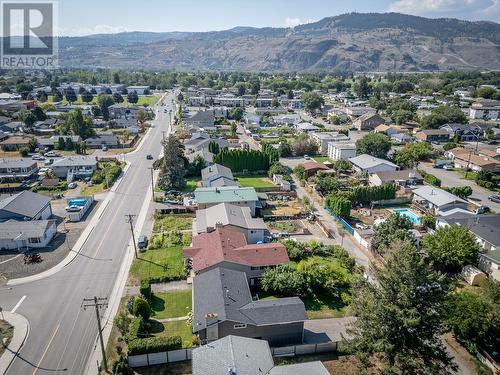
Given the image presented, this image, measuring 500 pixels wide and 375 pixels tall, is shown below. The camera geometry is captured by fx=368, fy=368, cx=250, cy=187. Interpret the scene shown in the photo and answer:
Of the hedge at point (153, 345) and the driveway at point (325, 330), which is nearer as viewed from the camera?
the hedge at point (153, 345)

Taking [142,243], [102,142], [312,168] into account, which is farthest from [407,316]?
[102,142]

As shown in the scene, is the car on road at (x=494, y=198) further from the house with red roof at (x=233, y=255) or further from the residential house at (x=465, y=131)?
the residential house at (x=465, y=131)

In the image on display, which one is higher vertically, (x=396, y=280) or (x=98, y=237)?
(x=396, y=280)

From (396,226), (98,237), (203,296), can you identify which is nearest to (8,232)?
(98,237)

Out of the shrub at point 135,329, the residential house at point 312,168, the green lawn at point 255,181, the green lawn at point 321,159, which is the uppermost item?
the green lawn at point 321,159

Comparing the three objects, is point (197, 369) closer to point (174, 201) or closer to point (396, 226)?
point (396, 226)

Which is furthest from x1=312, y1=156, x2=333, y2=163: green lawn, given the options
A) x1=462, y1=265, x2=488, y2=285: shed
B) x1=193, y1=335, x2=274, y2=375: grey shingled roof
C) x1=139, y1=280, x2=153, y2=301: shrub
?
x1=193, y1=335, x2=274, y2=375: grey shingled roof

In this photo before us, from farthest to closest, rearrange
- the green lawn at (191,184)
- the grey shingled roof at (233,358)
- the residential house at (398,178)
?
the residential house at (398,178) < the green lawn at (191,184) < the grey shingled roof at (233,358)

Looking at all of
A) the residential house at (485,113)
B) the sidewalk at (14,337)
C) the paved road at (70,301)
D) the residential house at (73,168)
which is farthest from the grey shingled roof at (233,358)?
the residential house at (485,113)
